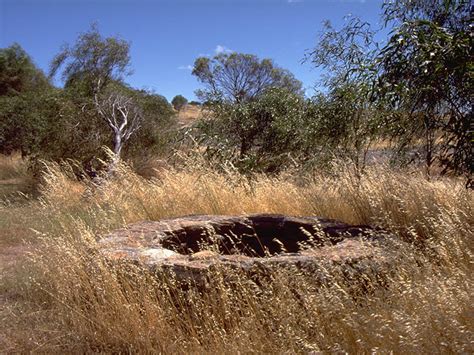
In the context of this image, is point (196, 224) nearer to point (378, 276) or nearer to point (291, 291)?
point (291, 291)

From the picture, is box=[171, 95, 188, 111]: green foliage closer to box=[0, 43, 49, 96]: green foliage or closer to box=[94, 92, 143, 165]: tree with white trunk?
box=[0, 43, 49, 96]: green foliage

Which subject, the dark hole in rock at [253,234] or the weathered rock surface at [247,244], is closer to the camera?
the weathered rock surface at [247,244]

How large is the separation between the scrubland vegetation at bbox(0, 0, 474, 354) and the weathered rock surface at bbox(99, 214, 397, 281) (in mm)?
115

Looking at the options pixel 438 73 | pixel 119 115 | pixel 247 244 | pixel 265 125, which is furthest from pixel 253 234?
pixel 119 115

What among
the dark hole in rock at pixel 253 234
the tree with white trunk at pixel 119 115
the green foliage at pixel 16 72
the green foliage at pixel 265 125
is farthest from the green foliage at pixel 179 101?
the dark hole in rock at pixel 253 234

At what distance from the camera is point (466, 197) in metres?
4.68

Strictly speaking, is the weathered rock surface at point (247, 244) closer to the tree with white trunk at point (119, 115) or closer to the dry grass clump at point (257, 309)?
the dry grass clump at point (257, 309)

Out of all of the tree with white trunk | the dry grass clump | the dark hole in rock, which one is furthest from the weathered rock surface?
the tree with white trunk

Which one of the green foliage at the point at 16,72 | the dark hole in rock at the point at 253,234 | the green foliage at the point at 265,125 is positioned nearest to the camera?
the dark hole in rock at the point at 253,234

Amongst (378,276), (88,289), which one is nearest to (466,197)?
(378,276)

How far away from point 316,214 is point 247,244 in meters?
1.29

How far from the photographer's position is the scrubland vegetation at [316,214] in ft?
8.52

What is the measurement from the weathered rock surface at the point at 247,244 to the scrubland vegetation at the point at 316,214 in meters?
0.12

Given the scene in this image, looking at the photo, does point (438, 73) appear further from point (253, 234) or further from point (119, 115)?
point (119, 115)
